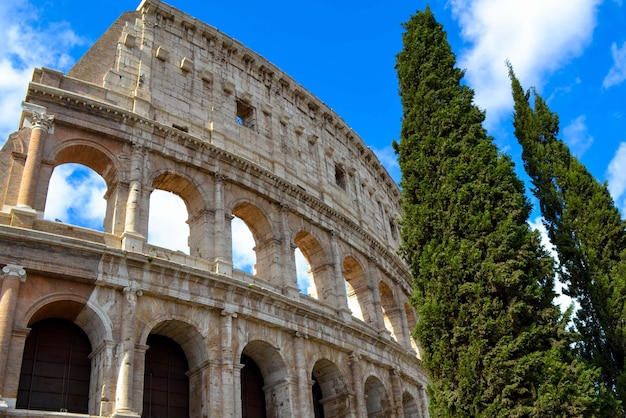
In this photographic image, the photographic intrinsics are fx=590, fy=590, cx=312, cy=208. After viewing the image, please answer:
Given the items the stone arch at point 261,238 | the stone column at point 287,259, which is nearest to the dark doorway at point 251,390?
the stone column at point 287,259

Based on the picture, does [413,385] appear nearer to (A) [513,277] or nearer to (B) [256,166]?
(B) [256,166]

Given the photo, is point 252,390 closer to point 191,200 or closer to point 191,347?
point 191,347

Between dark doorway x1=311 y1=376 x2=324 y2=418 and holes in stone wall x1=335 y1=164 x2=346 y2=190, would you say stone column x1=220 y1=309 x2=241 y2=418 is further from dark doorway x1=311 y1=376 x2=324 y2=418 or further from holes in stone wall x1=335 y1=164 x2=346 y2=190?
holes in stone wall x1=335 y1=164 x2=346 y2=190

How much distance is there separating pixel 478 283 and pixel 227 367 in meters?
6.20

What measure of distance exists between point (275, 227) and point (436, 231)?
662 cm

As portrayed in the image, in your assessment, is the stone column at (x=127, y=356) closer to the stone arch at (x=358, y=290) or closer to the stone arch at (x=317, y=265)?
the stone arch at (x=317, y=265)

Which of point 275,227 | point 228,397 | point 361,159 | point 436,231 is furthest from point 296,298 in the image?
point 361,159

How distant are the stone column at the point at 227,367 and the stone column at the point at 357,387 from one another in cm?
436

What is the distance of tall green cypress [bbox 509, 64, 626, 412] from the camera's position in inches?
500

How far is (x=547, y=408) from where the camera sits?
9.88 metres

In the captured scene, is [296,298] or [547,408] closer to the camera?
[547,408]

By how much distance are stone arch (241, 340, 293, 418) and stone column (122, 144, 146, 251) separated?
3853 mm

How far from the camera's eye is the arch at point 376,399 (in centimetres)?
1838

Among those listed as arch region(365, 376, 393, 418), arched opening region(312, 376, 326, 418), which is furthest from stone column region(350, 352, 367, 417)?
arch region(365, 376, 393, 418)
